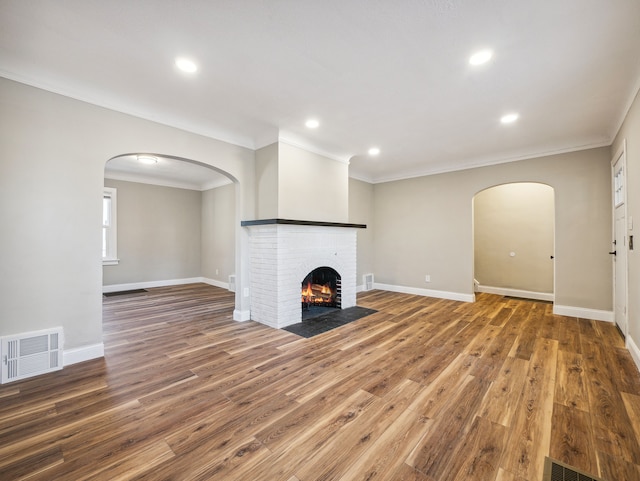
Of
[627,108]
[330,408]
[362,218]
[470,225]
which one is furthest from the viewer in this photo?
[362,218]

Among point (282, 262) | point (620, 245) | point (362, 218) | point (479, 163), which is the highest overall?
point (479, 163)

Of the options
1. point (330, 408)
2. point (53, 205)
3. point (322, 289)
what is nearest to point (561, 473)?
point (330, 408)

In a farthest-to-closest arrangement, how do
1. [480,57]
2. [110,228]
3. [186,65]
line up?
[110,228] < [186,65] < [480,57]

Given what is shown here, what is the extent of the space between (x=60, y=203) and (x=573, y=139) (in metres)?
6.63

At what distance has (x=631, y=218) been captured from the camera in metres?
2.95

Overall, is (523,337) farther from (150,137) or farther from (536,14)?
(150,137)

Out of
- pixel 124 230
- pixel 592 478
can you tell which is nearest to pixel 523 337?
pixel 592 478

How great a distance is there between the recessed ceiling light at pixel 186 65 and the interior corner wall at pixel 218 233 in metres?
4.17

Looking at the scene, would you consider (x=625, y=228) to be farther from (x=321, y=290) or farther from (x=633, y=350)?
(x=321, y=290)

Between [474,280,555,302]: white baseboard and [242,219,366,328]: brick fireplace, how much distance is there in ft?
13.6

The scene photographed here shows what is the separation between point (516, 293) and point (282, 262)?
207 inches

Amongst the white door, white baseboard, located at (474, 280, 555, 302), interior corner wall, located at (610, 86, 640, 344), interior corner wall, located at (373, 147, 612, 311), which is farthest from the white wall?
white baseboard, located at (474, 280, 555, 302)

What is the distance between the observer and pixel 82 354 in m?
2.78

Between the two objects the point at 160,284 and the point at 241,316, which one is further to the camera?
the point at 160,284
